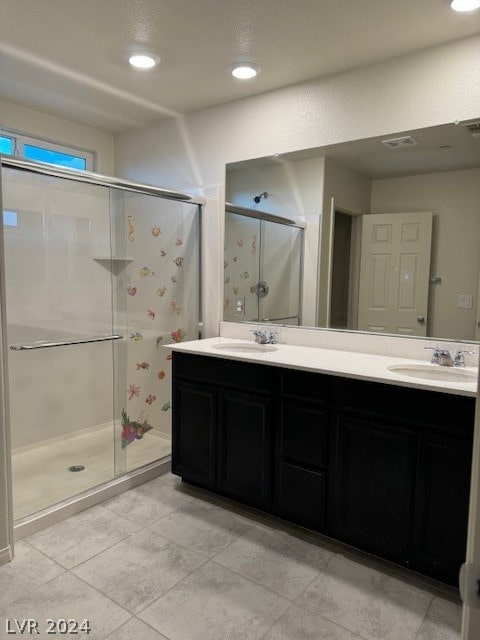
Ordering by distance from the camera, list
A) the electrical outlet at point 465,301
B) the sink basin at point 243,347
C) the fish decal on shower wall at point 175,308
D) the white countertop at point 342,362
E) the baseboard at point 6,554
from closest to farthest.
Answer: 1. the white countertop at point 342,362
2. the baseboard at point 6,554
3. the electrical outlet at point 465,301
4. the sink basin at point 243,347
5. the fish decal on shower wall at point 175,308

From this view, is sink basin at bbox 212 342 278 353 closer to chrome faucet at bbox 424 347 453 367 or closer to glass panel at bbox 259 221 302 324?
glass panel at bbox 259 221 302 324

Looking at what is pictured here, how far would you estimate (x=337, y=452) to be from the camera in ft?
6.85

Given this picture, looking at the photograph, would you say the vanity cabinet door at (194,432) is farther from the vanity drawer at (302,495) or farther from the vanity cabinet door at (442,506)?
the vanity cabinet door at (442,506)

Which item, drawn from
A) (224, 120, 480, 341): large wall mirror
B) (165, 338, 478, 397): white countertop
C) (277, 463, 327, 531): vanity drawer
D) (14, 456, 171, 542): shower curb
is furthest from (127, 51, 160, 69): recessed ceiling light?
(14, 456, 171, 542): shower curb

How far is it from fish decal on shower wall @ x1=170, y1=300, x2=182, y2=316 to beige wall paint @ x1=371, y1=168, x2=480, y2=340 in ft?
5.37

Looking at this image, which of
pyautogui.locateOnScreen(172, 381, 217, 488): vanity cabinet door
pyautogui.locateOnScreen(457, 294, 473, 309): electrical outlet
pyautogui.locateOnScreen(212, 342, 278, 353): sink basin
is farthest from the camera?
pyautogui.locateOnScreen(212, 342, 278, 353): sink basin

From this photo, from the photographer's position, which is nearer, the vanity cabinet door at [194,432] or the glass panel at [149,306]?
Result: the vanity cabinet door at [194,432]

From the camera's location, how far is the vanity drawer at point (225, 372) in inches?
91.4

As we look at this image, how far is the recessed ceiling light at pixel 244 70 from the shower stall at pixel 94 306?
31.8 inches

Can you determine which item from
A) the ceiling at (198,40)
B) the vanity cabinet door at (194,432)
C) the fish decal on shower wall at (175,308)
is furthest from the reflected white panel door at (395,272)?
the fish decal on shower wall at (175,308)

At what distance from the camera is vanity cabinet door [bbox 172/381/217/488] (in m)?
2.56

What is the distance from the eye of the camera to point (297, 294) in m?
2.83

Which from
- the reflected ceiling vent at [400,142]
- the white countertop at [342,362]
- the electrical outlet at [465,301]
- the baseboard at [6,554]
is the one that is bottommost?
the baseboard at [6,554]

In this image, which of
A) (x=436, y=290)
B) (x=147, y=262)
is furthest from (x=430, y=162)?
(x=147, y=262)
